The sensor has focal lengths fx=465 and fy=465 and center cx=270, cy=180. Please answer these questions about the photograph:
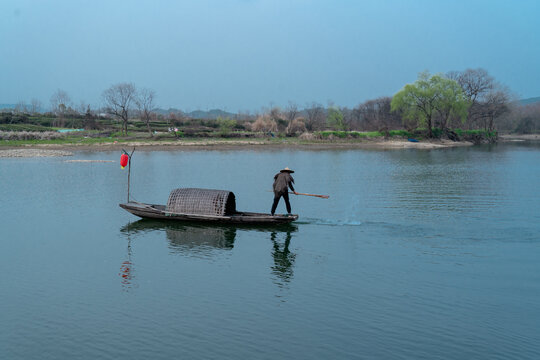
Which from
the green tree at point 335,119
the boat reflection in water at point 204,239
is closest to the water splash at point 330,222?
the boat reflection in water at point 204,239

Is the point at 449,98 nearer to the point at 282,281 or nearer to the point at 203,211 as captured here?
the point at 203,211

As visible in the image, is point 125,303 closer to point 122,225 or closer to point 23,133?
point 122,225

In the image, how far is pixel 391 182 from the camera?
94.5 feet

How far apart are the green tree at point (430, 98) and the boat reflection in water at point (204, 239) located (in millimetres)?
66987

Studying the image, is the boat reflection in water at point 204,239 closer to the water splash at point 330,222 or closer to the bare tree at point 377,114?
the water splash at point 330,222

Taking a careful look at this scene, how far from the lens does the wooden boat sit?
1684cm

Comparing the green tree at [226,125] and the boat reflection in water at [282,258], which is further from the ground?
the green tree at [226,125]

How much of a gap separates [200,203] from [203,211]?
33 cm

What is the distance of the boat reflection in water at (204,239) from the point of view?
41.9ft

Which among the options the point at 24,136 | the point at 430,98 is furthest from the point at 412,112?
the point at 24,136

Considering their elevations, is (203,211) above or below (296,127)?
below

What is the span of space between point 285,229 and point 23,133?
5956cm

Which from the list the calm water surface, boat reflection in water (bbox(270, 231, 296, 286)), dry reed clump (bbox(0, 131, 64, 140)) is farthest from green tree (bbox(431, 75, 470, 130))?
boat reflection in water (bbox(270, 231, 296, 286))

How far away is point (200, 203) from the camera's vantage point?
56.4 feet
